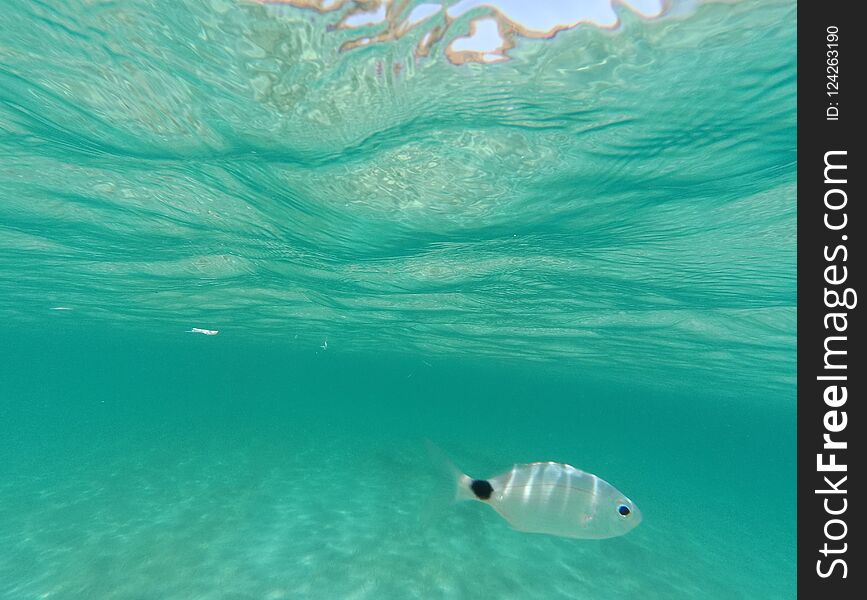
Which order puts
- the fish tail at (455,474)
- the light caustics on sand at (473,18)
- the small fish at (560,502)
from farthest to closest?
the light caustics on sand at (473,18)
the fish tail at (455,474)
the small fish at (560,502)

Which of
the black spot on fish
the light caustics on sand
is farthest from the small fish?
the light caustics on sand

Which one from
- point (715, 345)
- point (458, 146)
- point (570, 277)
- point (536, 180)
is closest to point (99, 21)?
point (458, 146)

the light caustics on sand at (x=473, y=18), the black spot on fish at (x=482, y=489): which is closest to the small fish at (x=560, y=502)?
the black spot on fish at (x=482, y=489)

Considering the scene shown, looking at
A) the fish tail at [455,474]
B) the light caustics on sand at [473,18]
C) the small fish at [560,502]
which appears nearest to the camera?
the small fish at [560,502]

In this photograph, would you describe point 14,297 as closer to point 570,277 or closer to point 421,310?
point 421,310

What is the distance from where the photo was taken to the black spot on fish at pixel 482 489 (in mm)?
3689

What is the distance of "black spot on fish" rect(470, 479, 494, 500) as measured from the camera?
12.1ft

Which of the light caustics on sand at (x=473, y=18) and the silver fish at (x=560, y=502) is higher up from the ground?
the light caustics on sand at (x=473, y=18)

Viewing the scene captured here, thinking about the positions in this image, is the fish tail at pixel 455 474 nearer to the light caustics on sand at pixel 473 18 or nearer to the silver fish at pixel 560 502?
the silver fish at pixel 560 502

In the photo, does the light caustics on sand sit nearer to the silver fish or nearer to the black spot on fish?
the silver fish

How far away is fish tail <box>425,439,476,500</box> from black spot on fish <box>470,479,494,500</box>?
57 mm

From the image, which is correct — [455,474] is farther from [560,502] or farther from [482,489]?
[560,502]

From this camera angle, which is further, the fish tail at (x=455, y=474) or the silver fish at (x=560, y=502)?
the fish tail at (x=455, y=474)

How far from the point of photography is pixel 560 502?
3600mm
